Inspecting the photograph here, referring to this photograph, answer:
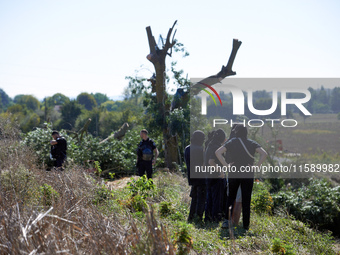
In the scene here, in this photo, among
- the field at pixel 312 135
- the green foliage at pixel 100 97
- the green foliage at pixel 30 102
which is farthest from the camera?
the green foliage at pixel 100 97

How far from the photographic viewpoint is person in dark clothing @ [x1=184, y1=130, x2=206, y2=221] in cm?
657

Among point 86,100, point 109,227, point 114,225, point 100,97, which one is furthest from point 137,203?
point 100,97

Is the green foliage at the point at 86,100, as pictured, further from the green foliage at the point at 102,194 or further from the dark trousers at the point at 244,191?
the dark trousers at the point at 244,191

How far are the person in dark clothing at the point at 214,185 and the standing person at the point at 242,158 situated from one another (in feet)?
1.53

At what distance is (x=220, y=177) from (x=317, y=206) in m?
3.24

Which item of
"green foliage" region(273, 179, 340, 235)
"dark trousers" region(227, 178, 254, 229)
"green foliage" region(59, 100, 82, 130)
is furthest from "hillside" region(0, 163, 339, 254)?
"green foliage" region(59, 100, 82, 130)

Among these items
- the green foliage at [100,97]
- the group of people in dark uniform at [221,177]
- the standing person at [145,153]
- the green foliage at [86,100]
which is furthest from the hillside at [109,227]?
the green foliage at [100,97]

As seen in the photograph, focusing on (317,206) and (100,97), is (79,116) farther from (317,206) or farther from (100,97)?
(100,97)

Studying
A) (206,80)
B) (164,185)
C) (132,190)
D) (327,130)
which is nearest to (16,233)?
(132,190)

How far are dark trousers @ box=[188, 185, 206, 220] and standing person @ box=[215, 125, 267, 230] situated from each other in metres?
0.78

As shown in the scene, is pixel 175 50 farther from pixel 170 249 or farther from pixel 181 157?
pixel 170 249

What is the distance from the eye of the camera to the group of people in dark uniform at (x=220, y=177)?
5.97 meters

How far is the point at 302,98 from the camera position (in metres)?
10.1

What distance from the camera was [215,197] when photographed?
6.67 m
